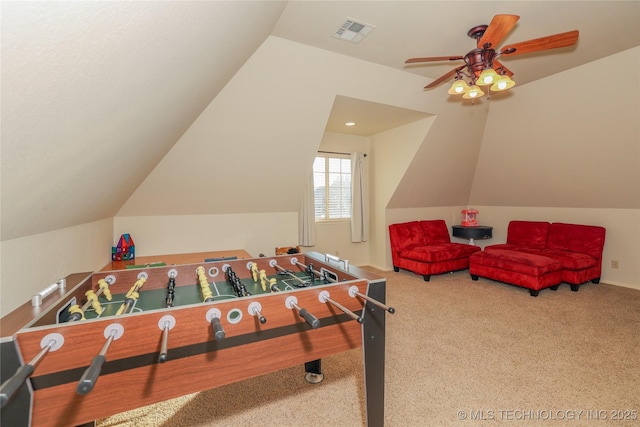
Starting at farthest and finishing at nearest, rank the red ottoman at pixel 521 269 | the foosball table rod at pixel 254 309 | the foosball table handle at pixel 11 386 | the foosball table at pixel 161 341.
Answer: the red ottoman at pixel 521 269
the foosball table rod at pixel 254 309
the foosball table at pixel 161 341
the foosball table handle at pixel 11 386

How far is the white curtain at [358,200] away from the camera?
5.23 m

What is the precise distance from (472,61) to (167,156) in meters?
3.01

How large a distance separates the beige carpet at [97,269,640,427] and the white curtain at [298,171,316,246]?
6.51 ft

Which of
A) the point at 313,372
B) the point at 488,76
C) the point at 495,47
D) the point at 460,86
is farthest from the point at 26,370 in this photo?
the point at 495,47

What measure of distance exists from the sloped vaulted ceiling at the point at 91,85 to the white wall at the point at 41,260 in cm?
9

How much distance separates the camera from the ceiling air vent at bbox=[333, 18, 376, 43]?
97.2 inches

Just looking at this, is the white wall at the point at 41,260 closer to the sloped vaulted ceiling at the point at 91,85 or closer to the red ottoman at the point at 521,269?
the sloped vaulted ceiling at the point at 91,85

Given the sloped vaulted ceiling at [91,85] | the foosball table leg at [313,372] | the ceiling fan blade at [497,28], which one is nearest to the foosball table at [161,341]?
the sloped vaulted ceiling at [91,85]

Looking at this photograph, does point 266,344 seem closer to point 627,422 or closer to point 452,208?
point 627,422

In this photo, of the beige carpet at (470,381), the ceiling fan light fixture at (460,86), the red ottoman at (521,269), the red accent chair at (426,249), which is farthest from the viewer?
the red accent chair at (426,249)

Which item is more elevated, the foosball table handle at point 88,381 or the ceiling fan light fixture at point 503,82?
the ceiling fan light fixture at point 503,82

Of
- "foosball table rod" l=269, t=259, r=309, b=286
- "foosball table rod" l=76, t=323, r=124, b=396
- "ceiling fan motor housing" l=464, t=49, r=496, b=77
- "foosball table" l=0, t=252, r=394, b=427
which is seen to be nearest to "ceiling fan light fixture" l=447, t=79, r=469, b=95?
"ceiling fan motor housing" l=464, t=49, r=496, b=77

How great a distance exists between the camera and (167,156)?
3.06m

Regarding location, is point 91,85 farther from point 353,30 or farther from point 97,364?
point 353,30
